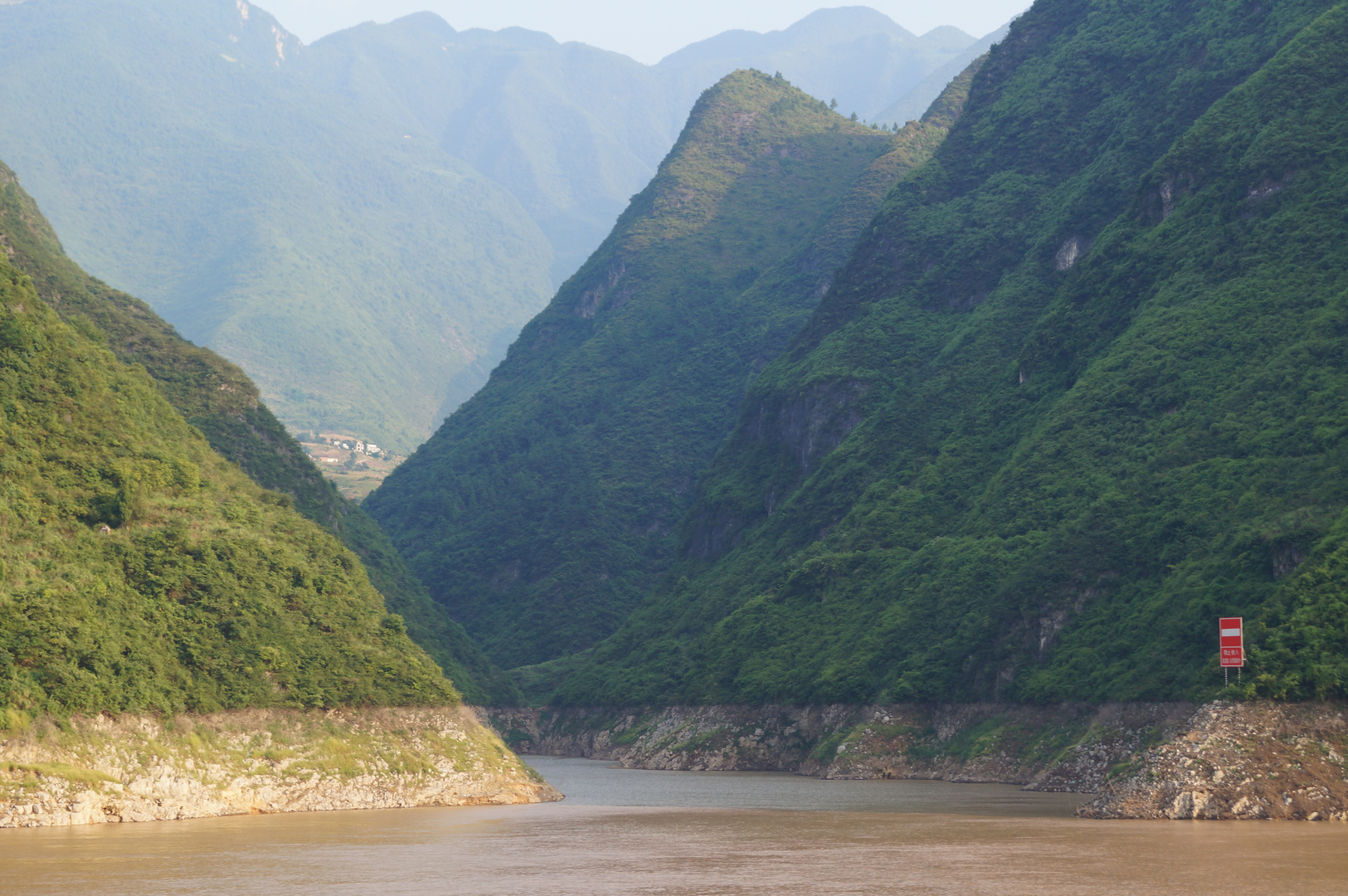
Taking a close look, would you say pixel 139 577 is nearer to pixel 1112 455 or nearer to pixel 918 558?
pixel 1112 455

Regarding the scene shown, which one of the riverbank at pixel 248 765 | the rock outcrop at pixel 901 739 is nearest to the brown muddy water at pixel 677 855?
the riverbank at pixel 248 765

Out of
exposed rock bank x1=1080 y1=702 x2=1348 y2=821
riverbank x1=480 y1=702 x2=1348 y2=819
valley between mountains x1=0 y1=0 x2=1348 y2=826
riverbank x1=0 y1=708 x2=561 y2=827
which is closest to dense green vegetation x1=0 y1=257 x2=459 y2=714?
valley between mountains x1=0 y1=0 x2=1348 y2=826

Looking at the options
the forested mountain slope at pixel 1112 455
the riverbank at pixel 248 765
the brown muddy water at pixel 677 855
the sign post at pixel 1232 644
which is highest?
the forested mountain slope at pixel 1112 455

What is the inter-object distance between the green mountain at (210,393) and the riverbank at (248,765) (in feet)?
185

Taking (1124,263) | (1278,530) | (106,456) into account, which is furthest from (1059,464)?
(106,456)

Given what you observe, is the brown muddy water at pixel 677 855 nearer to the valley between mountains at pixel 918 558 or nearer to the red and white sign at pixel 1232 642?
the valley between mountains at pixel 918 558

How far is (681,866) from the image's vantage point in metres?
62.5

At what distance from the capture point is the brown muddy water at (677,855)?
2184 inches

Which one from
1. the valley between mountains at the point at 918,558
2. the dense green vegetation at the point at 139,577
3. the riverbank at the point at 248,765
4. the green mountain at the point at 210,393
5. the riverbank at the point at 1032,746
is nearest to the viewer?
the riverbank at the point at 248,765

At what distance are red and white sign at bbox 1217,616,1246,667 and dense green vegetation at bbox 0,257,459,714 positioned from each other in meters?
44.2

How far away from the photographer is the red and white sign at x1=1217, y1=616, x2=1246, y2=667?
276ft

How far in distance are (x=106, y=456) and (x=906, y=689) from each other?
224ft

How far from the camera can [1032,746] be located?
112 m

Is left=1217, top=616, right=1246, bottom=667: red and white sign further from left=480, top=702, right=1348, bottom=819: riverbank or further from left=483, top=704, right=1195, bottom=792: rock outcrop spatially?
left=483, top=704, right=1195, bottom=792: rock outcrop
